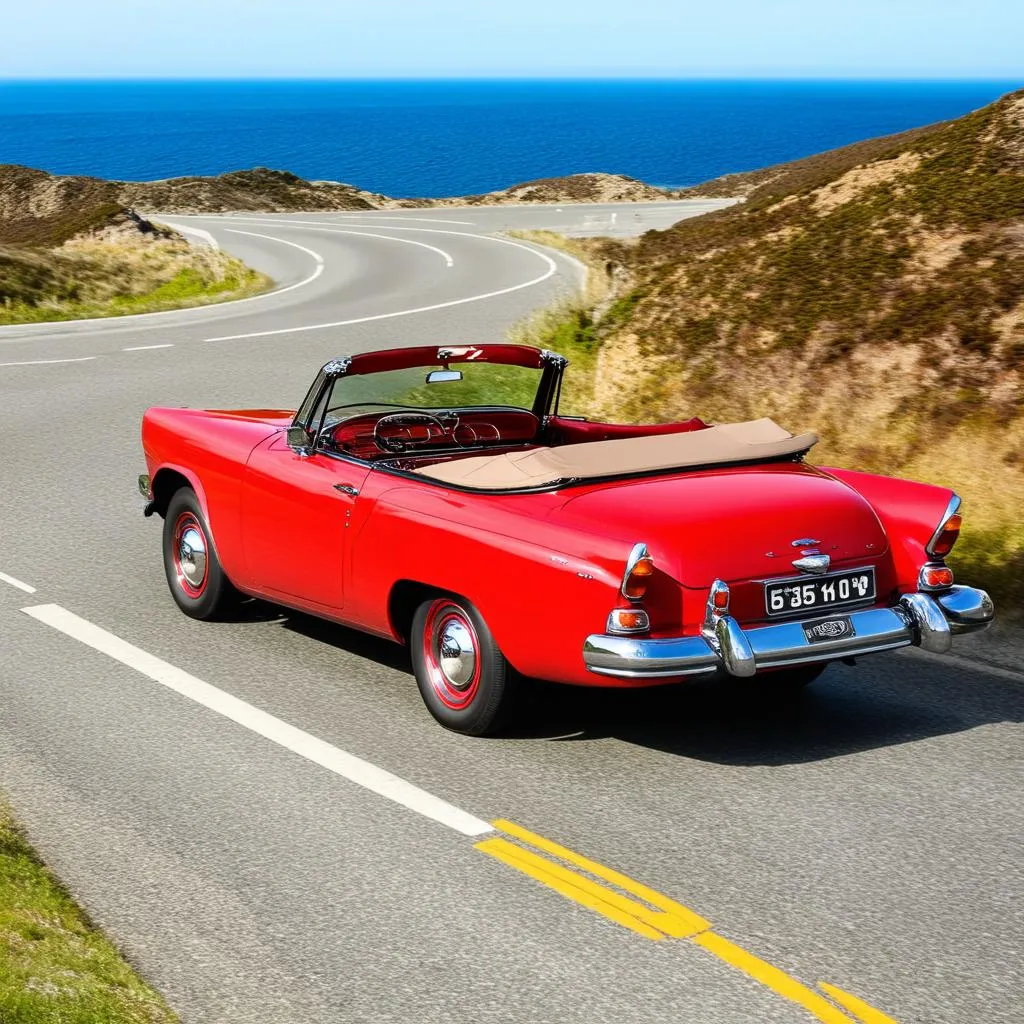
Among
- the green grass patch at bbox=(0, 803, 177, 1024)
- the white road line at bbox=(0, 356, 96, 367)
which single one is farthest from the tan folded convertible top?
the white road line at bbox=(0, 356, 96, 367)

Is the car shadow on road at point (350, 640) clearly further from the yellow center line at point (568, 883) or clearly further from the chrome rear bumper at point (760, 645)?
the yellow center line at point (568, 883)

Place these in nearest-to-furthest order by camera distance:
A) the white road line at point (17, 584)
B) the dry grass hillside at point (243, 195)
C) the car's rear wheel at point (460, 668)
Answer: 1. the car's rear wheel at point (460, 668)
2. the white road line at point (17, 584)
3. the dry grass hillside at point (243, 195)

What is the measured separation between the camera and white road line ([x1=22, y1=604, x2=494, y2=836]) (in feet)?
18.7

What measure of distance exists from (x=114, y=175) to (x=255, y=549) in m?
152

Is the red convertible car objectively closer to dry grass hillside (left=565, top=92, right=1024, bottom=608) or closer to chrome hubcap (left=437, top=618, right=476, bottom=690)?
chrome hubcap (left=437, top=618, right=476, bottom=690)

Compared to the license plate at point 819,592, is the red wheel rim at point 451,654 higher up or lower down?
lower down

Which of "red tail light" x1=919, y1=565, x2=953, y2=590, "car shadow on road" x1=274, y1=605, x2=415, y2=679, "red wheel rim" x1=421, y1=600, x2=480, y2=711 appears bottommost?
"car shadow on road" x1=274, y1=605, x2=415, y2=679

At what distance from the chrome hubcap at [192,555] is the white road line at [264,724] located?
0.56m

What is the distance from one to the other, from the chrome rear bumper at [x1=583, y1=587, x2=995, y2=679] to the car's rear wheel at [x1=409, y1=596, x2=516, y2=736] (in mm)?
588

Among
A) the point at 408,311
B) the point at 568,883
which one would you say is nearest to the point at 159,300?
the point at 408,311

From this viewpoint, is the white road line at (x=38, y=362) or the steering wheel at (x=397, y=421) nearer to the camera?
the steering wheel at (x=397, y=421)

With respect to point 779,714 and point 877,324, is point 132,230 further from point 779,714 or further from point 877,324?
point 779,714

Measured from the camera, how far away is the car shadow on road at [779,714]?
642cm

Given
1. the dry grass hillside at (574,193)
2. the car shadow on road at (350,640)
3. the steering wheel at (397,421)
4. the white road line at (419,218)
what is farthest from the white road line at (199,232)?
the steering wheel at (397,421)
